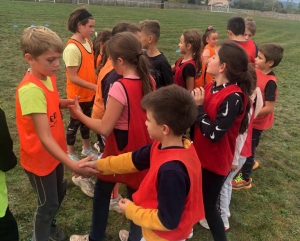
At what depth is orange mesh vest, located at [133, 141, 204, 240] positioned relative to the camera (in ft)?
5.95

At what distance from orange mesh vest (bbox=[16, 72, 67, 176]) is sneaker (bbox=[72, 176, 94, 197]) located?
4.62ft

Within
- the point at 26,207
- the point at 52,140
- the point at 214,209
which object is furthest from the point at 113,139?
the point at 26,207

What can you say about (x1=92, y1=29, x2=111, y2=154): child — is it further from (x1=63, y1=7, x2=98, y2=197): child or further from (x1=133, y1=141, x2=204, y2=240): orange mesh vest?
(x1=133, y1=141, x2=204, y2=240): orange mesh vest

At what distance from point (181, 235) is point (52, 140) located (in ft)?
3.78

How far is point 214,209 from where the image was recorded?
9.14ft

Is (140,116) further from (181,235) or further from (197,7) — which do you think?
(197,7)

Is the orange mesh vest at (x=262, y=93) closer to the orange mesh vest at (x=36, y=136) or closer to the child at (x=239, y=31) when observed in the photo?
the child at (x=239, y=31)

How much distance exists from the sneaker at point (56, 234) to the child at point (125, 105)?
0.98 m

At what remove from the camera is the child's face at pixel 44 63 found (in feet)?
7.40

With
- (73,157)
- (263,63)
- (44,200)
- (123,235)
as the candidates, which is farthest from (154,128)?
(73,157)

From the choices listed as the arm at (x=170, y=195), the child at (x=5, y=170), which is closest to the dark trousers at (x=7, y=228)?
the child at (x=5, y=170)

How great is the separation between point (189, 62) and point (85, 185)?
2117mm

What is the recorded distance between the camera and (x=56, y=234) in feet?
10.2

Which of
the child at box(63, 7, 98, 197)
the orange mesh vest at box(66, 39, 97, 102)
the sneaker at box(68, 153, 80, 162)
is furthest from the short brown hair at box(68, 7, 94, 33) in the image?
the sneaker at box(68, 153, 80, 162)
